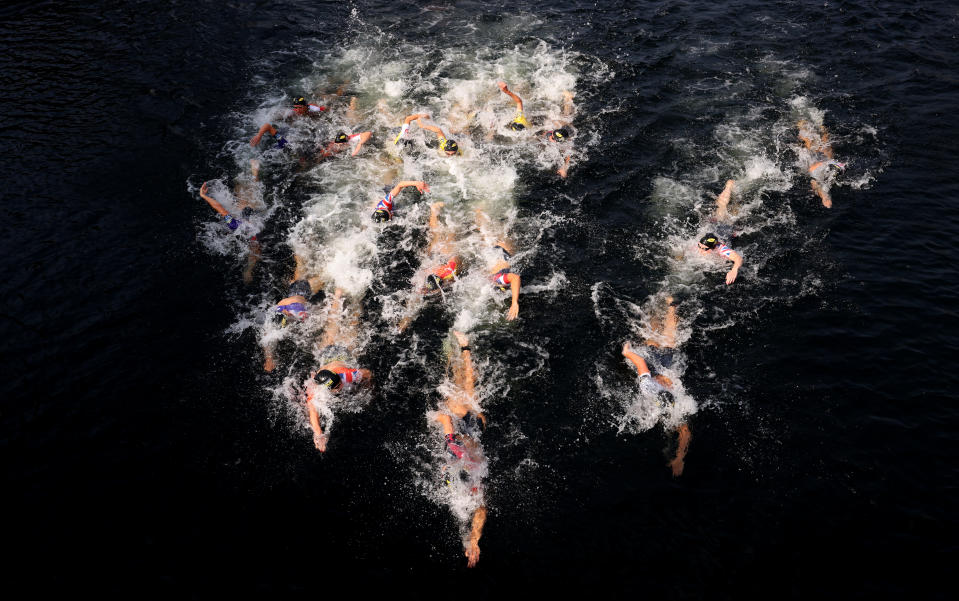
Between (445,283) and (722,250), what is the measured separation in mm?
9419

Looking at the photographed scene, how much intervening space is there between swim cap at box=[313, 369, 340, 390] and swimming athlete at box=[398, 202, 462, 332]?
278 cm

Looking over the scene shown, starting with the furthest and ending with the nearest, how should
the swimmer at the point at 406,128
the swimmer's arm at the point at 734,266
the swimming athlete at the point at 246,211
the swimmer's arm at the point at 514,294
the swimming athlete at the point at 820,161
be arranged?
the swimmer at the point at 406,128 < the swimming athlete at the point at 820,161 < the swimming athlete at the point at 246,211 < the swimmer's arm at the point at 734,266 < the swimmer's arm at the point at 514,294

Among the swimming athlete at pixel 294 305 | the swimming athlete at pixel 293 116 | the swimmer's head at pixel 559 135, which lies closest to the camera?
the swimming athlete at pixel 294 305

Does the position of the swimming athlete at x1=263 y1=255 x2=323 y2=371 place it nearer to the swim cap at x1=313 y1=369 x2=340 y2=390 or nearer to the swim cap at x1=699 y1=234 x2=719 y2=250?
the swim cap at x1=313 y1=369 x2=340 y2=390

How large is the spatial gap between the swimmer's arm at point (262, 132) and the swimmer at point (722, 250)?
723 inches

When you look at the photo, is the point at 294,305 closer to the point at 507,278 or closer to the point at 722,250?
the point at 507,278

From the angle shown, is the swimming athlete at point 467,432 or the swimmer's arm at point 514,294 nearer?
the swimming athlete at point 467,432

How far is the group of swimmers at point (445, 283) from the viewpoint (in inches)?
508

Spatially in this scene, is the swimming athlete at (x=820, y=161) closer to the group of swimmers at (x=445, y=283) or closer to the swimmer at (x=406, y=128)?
the group of swimmers at (x=445, y=283)

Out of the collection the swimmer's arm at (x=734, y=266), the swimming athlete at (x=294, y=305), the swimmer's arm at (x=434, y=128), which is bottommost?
the swimming athlete at (x=294, y=305)

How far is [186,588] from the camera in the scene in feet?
36.1

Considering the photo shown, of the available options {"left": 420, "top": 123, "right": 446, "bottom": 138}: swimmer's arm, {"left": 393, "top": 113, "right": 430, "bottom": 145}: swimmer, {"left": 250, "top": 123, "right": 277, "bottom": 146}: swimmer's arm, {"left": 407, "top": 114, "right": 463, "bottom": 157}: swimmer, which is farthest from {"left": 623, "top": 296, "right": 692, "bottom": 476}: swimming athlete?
{"left": 250, "top": 123, "right": 277, "bottom": 146}: swimmer's arm

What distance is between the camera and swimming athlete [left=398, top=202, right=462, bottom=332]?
627 inches

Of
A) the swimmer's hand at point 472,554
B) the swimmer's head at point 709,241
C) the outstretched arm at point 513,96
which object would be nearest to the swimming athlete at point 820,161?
the swimmer's head at point 709,241
